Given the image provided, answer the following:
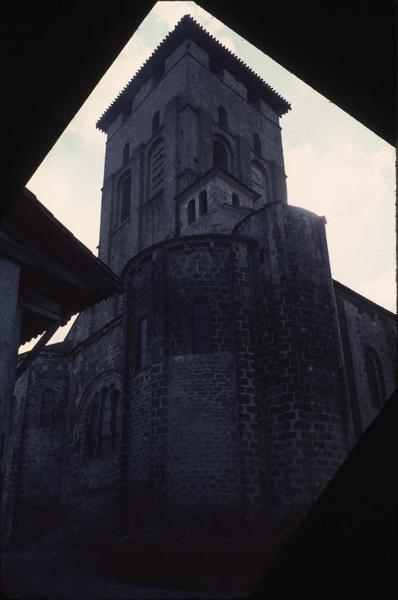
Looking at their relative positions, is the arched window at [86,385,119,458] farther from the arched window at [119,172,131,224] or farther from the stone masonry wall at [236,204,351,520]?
the arched window at [119,172,131,224]

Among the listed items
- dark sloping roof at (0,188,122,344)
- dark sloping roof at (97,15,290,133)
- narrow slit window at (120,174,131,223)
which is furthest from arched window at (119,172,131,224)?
dark sloping roof at (0,188,122,344)

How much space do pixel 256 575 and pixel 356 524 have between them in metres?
9.31

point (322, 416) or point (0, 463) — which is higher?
point (322, 416)

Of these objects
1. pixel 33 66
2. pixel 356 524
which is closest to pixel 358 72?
pixel 33 66

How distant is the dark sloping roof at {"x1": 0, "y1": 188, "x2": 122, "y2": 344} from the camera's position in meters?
7.05

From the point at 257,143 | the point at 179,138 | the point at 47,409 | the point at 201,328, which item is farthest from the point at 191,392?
the point at 257,143

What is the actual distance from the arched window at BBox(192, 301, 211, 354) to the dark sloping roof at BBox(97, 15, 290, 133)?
21512 mm

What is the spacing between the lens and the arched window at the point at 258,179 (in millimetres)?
29141

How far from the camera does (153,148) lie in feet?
93.7

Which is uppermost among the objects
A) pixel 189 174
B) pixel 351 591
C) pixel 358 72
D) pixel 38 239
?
pixel 189 174

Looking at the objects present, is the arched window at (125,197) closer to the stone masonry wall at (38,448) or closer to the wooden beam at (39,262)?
the stone masonry wall at (38,448)

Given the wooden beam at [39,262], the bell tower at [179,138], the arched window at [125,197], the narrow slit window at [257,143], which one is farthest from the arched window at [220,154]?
the wooden beam at [39,262]

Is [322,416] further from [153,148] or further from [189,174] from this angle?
[153,148]

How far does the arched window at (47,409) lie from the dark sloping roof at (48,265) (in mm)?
12371
